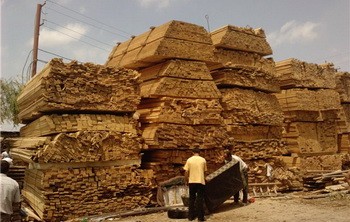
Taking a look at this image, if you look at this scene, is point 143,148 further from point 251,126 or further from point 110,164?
point 251,126

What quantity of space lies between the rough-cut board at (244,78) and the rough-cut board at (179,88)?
90 centimetres

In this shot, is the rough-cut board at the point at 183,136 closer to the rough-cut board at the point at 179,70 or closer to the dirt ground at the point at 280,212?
the rough-cut board at the point at 179,70

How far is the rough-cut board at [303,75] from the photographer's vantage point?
41.5 ft

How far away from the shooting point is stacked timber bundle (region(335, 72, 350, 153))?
14.7 m

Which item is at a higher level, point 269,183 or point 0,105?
point 0,105

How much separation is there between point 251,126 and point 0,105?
23.2 meters

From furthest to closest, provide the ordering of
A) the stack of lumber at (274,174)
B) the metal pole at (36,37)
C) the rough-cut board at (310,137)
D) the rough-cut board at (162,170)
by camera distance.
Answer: the metal pole at (36,37)
the rough-cut board at (310,137)
the stack of lumber at (274,174)
the rough-cut board at (162,170)

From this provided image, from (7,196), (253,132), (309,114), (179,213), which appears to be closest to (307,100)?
(309,114)

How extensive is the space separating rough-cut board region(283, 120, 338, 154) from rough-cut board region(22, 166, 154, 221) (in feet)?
20.0

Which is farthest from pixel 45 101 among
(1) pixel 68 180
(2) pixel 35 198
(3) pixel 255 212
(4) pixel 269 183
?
(4) pixel 269 183

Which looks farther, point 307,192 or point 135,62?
point 307,192

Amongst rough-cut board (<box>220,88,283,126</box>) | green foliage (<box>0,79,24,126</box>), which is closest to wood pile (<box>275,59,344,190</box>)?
rough-cut board (<box>220,88,283,126</box>)

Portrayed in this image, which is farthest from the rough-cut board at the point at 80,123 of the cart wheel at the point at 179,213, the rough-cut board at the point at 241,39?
the rough-cut board at the point at 241,39

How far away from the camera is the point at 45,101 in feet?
24.6
